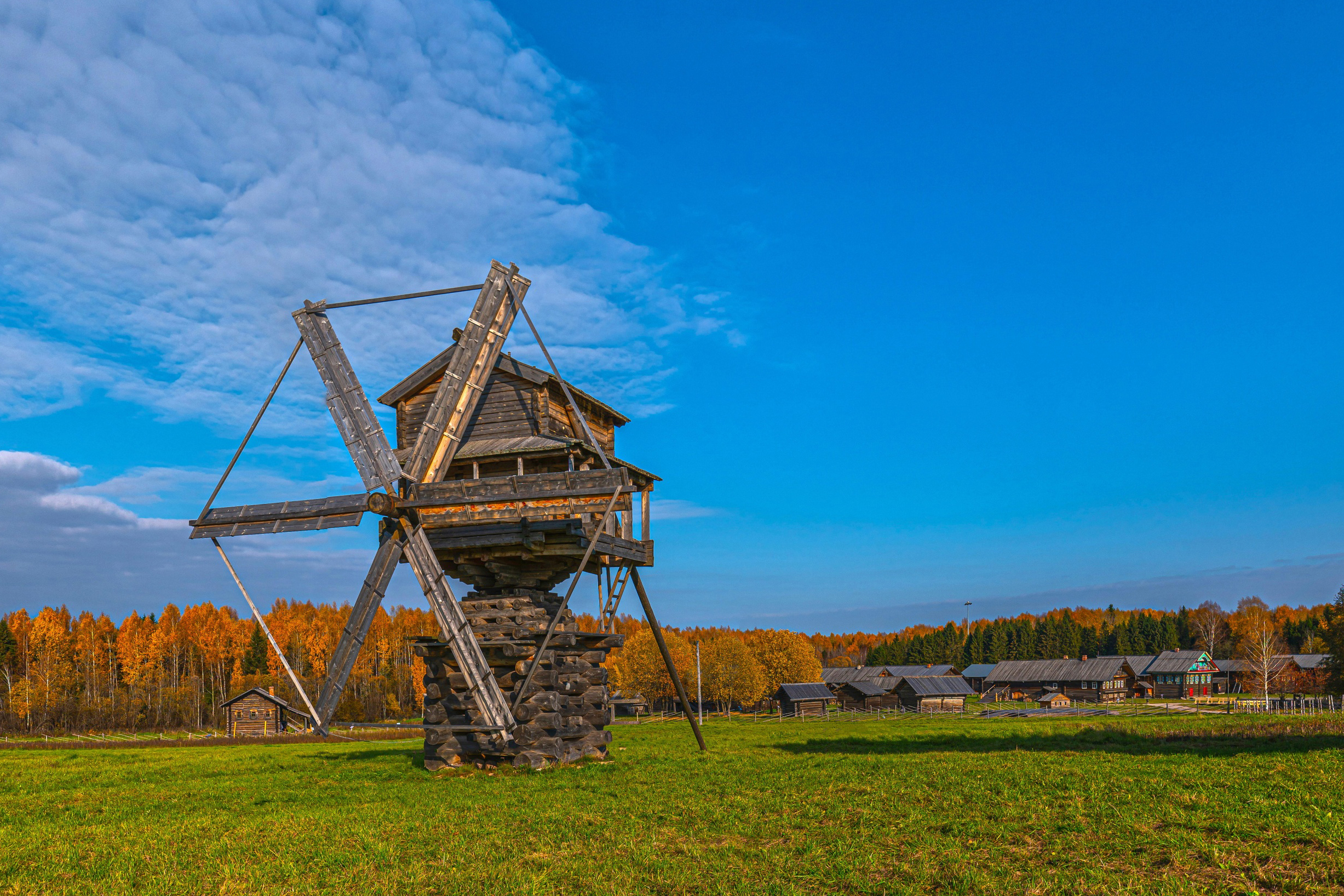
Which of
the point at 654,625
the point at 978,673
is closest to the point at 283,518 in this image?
the point at 654,625

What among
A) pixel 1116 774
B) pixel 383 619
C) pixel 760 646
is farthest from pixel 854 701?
pixel 1116 774

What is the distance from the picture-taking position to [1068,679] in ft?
340

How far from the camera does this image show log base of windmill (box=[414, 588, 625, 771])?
20109 mm

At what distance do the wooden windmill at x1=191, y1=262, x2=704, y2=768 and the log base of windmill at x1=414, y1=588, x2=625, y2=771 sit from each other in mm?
40

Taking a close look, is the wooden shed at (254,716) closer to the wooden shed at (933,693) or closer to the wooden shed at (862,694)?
the wooden shed at (862,694)

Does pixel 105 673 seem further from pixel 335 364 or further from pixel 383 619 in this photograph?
pixel 335 364

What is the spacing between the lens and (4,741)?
64625 millimetres

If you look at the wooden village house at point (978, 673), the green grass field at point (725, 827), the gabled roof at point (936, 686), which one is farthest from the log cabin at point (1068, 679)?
the green grass field at point (725, 827)

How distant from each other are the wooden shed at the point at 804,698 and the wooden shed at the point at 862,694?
566 cm

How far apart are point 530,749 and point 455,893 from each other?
10996 millimetres

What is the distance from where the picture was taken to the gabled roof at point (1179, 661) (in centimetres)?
10662

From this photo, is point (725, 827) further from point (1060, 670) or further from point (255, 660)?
point (255, 660)

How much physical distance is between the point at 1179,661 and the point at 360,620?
4582 inches

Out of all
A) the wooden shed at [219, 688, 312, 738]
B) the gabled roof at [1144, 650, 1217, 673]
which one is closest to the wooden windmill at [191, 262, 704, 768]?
the wooden shed at [219, 688, 312, 738]
